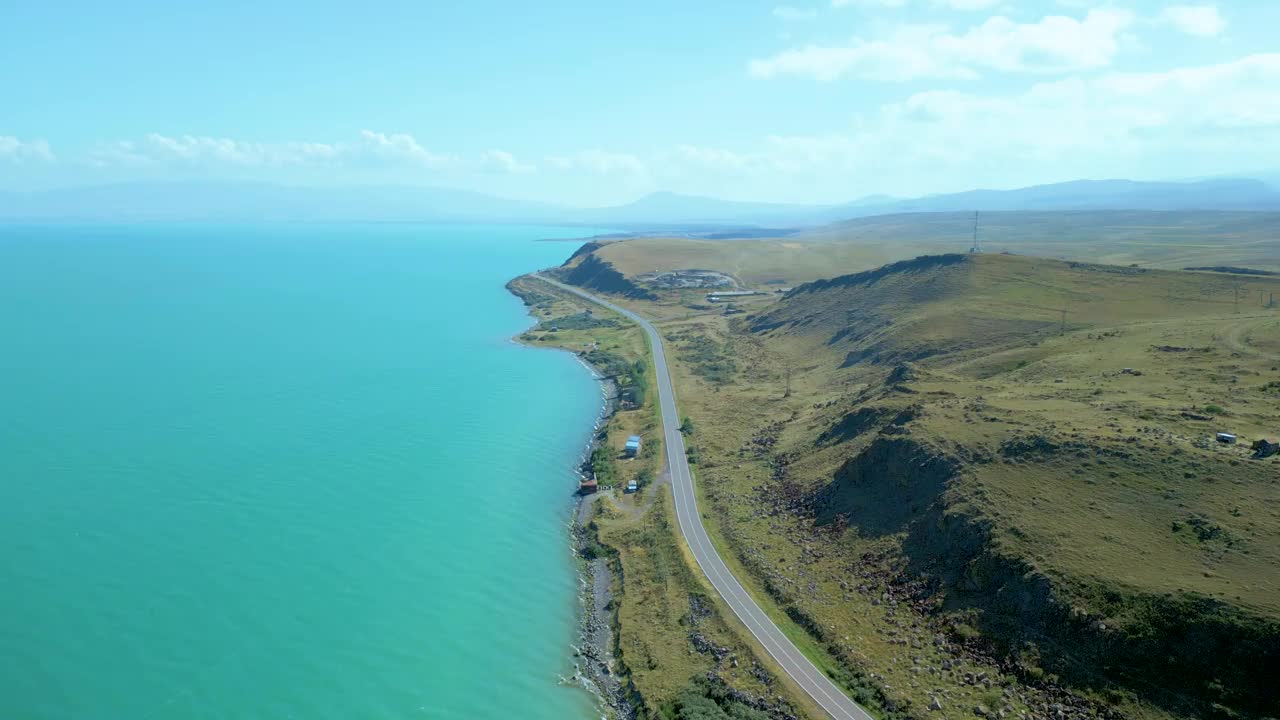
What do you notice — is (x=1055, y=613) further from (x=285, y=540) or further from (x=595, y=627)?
(x=285, y=540)

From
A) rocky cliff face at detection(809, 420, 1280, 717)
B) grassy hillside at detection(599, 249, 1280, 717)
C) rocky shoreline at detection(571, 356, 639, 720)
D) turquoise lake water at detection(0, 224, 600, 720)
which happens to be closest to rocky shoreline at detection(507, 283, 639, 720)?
rocky shoreline at detection(571, 356, 639, 720)

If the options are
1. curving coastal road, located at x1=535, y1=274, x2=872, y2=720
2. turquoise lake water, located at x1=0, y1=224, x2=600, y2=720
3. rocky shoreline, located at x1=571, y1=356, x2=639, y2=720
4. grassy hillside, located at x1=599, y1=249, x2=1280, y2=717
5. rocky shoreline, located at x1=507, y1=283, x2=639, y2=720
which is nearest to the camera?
grassy hillside, located at x1=599, y1=249, x2=1280, y2=717

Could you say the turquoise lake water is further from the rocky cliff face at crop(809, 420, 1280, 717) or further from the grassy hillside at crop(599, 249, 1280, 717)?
the rocky cliff face at crop(809, 420, 1280, 717)

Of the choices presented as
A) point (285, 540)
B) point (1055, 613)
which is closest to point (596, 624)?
point (285, 540)

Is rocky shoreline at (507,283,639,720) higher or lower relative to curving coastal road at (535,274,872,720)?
lower

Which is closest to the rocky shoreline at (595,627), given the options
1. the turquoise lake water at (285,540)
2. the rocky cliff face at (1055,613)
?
the turquoise lake water at (285,540)

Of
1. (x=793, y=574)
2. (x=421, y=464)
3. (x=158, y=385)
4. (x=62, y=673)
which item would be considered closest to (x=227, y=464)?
(x=421, y=464)

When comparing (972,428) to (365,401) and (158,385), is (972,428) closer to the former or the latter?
(365,401)
